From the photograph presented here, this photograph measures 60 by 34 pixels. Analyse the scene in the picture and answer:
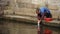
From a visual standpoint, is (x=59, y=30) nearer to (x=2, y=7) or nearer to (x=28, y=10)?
(x=28, y=10)

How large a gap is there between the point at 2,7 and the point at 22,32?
3.23 meters

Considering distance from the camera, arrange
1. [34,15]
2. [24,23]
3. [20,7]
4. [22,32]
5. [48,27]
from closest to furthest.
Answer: [22,32], [48,27], [24,23], [34,15], [20,7]

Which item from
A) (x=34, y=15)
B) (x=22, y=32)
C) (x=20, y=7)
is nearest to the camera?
(x=22, y=32)

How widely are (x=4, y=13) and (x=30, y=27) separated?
2.28 meters

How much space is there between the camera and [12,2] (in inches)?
356

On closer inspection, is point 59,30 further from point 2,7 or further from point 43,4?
point 2,7

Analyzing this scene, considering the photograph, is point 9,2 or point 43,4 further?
point 9,2

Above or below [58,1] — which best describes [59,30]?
below

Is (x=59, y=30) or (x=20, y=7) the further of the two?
(x=20, y=7)

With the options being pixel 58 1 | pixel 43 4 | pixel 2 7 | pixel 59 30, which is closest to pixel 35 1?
pixel 43 4

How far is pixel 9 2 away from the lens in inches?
359

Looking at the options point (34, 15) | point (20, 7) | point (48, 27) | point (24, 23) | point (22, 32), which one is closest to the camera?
point (22, 32)

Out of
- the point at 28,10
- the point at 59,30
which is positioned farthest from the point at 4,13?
the point at 59,30

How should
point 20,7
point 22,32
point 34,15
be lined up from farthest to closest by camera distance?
1. point 20,7
2. point 34,15
3. point 22,32
